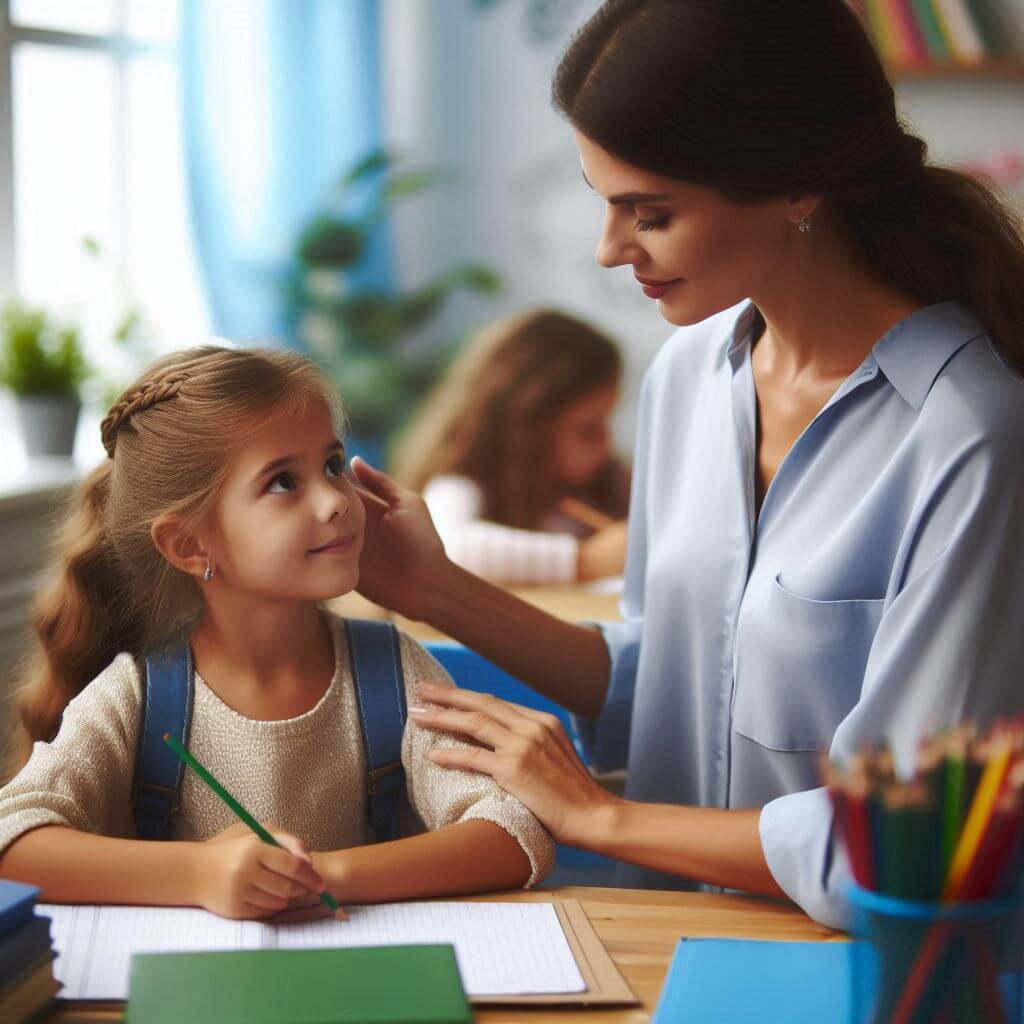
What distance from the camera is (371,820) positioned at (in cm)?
126

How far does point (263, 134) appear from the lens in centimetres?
371

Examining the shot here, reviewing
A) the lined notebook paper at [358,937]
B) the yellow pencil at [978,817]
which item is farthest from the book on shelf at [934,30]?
the yellow pencil at [978,817]

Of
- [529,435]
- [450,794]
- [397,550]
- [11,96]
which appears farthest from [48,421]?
[450,794]

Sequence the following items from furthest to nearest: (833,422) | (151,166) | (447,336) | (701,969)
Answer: (447,336)
(151,166)
(833,422)
(701,969)

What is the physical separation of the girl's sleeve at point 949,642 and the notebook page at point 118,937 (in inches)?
16.3

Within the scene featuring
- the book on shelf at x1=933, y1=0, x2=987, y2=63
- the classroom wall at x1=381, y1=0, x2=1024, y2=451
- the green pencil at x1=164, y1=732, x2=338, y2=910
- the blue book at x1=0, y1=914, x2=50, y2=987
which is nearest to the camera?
the blue book at x1=0, y1=914, x2=50, y2=987

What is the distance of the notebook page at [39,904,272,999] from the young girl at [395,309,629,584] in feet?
5.60

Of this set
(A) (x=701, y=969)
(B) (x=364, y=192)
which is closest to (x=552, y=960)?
(A) (x=701, y=969)

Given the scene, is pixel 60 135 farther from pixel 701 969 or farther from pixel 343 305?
pixel 701 969

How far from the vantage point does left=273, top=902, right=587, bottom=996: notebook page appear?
3.05ft

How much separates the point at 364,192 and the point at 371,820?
9.55 ft

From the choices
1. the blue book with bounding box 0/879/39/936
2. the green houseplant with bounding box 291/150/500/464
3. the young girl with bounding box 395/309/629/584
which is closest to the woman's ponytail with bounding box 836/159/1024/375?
the blue book with bounding box 0/879/39/936

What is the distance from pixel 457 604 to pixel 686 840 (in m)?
0.42

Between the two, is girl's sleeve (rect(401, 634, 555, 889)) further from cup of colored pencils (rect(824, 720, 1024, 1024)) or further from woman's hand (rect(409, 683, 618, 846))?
cup of colored pencils (rect(824, 720, 1024, 1024))
